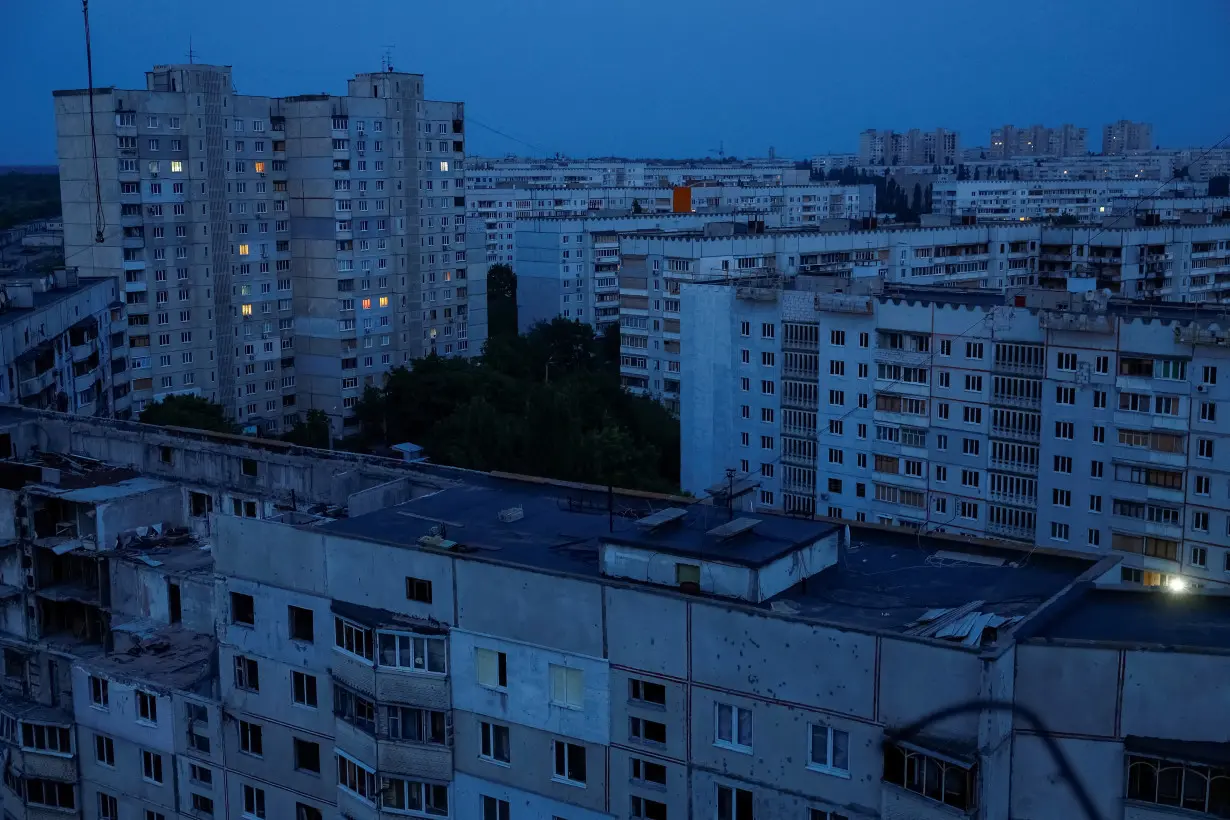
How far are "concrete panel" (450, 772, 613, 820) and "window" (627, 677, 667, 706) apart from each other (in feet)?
2.96

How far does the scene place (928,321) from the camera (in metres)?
22.4

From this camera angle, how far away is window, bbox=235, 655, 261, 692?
10.2 metres

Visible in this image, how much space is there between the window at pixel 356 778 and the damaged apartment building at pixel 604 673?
3 cm

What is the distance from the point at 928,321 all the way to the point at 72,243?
2199 cm

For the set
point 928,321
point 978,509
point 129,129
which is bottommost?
point 978,509

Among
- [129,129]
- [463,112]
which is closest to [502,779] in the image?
[129,129]

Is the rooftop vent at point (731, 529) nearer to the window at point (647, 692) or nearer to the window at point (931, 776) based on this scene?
the window at point (647, 692)

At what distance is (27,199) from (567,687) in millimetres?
110895

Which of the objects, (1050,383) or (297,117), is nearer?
(1050,383)

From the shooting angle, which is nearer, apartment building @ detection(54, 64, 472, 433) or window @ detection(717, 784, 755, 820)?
window @ detection(717, 784, 755, 820)

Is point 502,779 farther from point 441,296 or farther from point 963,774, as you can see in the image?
point 441,296

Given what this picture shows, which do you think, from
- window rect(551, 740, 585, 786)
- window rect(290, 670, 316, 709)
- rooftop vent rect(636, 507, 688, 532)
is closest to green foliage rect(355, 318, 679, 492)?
window rect(290, 670, 316, 709)

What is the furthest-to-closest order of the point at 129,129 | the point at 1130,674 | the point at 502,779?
the point at 129,129, the point at 502,779, the point at 1130,674

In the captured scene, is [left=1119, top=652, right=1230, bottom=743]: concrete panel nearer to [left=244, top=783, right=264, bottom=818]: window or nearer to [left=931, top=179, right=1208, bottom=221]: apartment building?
[left=244, top=783, right=264, bottom=818]: window
